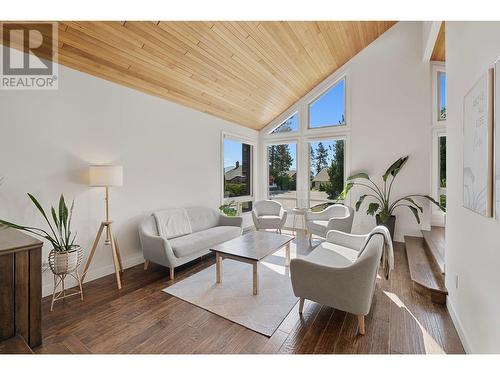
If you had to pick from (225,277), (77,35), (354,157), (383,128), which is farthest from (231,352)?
(383,128)

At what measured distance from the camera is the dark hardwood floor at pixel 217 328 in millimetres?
1840

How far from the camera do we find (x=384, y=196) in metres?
4.86

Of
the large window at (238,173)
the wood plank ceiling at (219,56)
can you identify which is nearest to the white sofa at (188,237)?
the large window at (238,173)

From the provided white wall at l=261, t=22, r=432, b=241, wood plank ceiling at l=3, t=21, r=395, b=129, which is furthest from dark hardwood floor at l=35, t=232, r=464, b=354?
→ wood plank ceiling at l=3, t=21, r=395, b=129

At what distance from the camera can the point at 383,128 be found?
486 cm

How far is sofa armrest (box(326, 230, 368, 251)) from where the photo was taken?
2881mm

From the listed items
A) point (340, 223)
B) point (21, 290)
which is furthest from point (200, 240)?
point (340, 223)

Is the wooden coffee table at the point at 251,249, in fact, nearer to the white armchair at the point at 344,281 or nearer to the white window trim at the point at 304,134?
the white armchair at the point at 344,281

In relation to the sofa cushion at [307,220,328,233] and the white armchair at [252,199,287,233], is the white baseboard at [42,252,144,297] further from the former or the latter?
the sofa cushion at [307,220,328,233]

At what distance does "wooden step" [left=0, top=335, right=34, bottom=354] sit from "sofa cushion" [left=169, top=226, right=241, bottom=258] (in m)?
1.60
